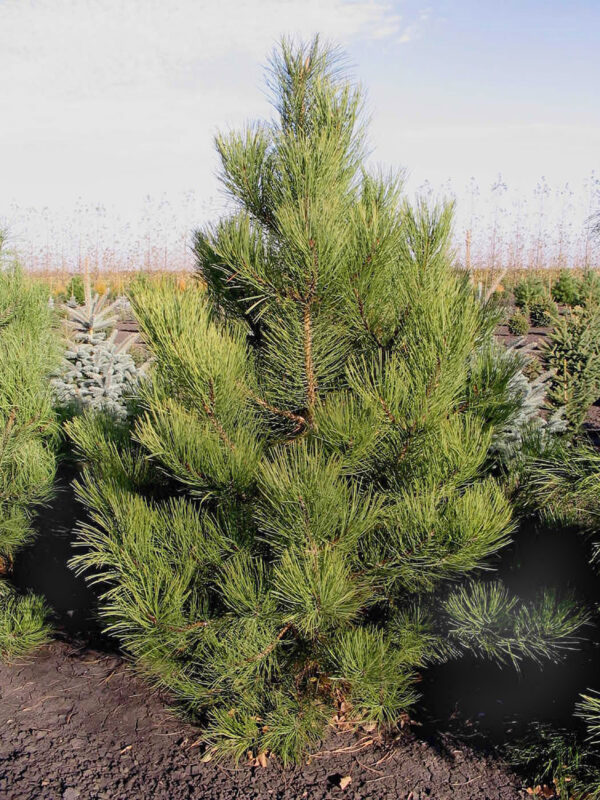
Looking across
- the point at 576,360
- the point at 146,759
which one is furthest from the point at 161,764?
the point at 576,360

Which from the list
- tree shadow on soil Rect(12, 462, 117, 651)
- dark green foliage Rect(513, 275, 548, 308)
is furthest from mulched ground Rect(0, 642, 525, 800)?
dark green foliage Rect(513, 275, 548, 308)

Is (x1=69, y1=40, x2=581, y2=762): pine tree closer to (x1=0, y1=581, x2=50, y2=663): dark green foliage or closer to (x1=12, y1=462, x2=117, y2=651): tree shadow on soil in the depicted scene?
(x1=0, y1=581, x2=50, y2=663): dark green foliage

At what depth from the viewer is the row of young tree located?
241 cm

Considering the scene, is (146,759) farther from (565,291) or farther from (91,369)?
(565,291)

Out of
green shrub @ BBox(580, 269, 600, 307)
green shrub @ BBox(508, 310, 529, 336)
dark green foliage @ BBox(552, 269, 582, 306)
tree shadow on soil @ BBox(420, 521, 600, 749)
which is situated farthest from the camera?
dark green foliage @ BBox(552, 269, 582, 306)

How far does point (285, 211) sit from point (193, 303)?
470 mm

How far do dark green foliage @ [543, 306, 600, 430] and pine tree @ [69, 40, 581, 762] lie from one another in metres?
4.50

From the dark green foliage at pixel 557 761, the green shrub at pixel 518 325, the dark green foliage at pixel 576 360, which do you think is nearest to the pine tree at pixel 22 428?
the dark green foliage at pixel 557 761

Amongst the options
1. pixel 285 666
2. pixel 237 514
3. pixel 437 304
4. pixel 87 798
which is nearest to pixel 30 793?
pixel 87 798

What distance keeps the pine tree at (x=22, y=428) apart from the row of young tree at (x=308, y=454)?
1.65 ft

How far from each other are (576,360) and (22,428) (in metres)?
6.01

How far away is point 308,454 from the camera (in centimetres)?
248

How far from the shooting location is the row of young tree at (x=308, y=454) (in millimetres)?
2410

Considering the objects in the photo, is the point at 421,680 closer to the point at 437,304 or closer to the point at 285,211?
the point at 437,304
